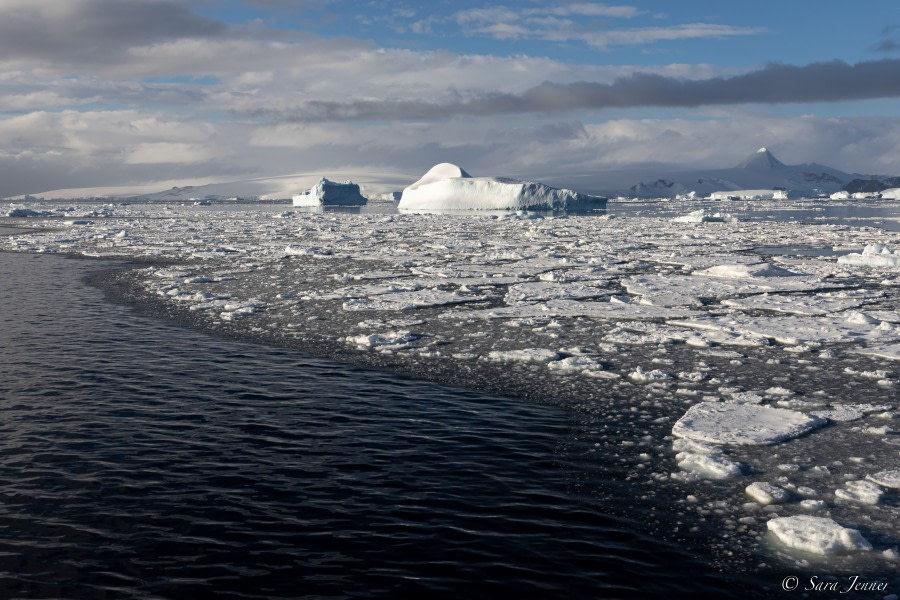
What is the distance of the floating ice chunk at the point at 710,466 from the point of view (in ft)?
19.1

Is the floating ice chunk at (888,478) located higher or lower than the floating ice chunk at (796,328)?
lower

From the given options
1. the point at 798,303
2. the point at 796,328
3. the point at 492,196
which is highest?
the point at 492,196

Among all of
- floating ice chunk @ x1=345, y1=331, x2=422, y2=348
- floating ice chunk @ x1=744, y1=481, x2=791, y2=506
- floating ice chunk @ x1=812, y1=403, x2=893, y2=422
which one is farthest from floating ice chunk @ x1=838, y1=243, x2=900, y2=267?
floating ice chunk @ x1=744, y1=481, x2=791, y2=506

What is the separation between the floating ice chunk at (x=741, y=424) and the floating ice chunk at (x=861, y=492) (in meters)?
0.98

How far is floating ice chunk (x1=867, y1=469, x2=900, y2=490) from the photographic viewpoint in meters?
5.53

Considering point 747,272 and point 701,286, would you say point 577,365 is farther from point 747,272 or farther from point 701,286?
point 747,272

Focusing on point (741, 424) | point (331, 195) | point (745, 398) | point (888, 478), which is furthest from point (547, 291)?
point (331, 195)

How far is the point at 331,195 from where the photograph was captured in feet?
300

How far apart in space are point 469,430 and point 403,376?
205 centimetres

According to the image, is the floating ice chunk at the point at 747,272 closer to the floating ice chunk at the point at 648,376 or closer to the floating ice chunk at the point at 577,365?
the floating ice chunk at the point at 577,365

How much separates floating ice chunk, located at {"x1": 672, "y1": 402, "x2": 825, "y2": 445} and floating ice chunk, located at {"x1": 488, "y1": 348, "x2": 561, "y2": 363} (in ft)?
7.96

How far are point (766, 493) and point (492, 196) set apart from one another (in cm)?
6146

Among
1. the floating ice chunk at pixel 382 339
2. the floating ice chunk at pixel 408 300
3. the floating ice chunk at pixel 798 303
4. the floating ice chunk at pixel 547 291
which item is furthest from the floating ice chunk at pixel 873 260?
the floating ice chunk at pixel 382 339

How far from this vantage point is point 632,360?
9.38 meters
